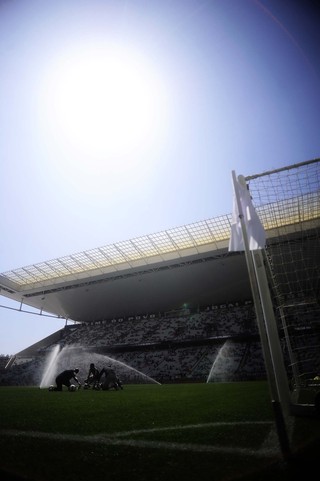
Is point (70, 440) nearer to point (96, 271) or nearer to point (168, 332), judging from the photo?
point (96, 271)

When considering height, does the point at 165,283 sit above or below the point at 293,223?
above

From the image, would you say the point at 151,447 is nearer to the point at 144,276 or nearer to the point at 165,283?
the point at 144,276

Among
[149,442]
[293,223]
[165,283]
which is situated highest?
[165,283]

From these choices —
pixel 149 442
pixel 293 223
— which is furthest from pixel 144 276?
pixel 149 442

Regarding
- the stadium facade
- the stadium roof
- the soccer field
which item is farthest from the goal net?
the stadium roof

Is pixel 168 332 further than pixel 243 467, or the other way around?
pixel 168 332

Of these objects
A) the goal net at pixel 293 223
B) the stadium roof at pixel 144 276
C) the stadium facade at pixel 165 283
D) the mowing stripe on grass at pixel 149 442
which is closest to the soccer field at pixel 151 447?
the mowing stripe on grass at pixel 149 442

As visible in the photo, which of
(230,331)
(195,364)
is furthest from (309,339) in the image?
(195,364)

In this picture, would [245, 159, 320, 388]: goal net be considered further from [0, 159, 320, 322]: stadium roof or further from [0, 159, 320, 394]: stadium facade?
[0, 159, 320, 322]: stadium roof

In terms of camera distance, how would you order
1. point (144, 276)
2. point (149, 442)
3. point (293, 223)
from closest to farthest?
point (149, 442)
point (293, 223)
point (144, 276)

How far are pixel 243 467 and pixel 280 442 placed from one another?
880mm

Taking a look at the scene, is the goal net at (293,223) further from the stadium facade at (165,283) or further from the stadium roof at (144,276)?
the stadium roof at (144,276)

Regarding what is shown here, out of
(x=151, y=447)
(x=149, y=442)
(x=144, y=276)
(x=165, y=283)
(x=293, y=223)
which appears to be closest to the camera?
(x=151, y=447)

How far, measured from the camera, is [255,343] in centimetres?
3033
